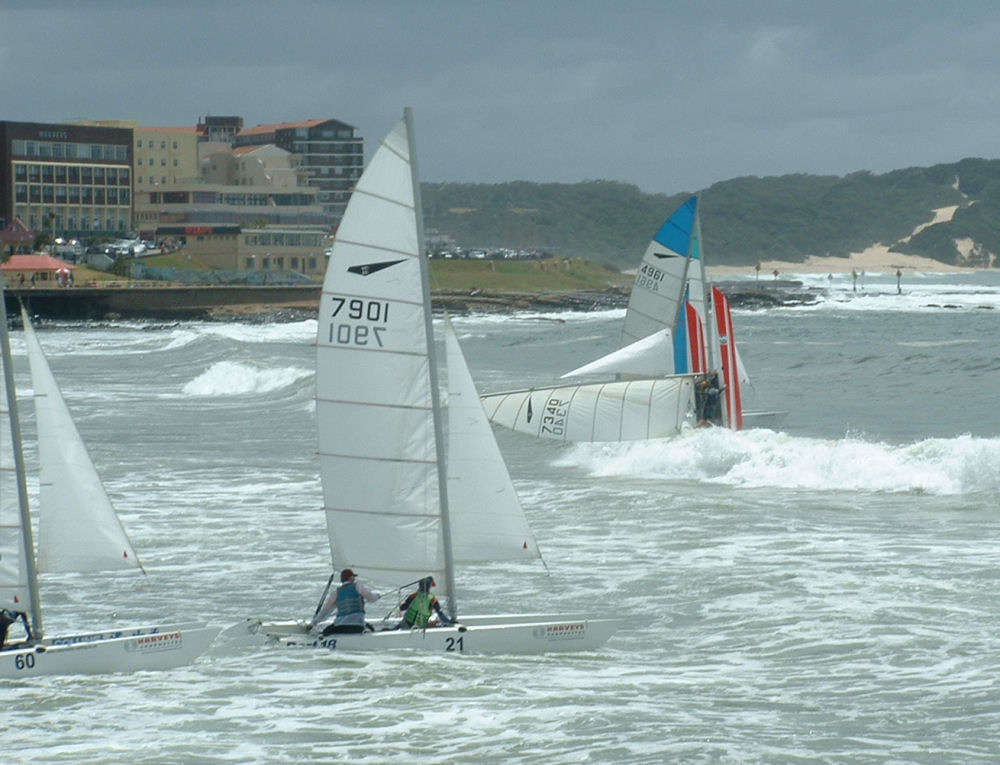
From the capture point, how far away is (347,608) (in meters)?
13.7

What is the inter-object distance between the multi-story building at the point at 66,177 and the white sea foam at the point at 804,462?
358 feet

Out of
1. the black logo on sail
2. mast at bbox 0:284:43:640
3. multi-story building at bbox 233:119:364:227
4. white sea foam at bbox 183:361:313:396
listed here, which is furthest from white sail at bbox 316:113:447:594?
multi-story building at bbox 233:119:364:227

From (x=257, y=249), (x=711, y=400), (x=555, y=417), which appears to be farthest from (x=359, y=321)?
(x=257, y=249)

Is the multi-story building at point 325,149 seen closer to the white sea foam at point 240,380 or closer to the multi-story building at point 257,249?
the multi-story building at point 257,249

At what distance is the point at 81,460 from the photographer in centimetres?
1338

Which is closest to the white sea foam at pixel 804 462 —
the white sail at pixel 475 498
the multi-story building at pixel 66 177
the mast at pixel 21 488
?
the white sail at pixel 475 498

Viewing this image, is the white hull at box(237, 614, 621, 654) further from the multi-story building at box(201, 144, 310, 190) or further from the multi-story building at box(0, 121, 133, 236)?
the multi-story building at box(201, 144, 310, 190)

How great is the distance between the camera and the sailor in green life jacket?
13680 millimetres

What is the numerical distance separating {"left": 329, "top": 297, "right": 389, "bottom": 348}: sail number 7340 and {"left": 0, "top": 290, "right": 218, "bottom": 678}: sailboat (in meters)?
2.34

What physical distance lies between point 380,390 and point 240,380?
3505 cm

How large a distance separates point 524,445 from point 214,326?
59729 mm

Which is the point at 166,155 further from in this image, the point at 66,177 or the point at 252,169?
the point at 66,177

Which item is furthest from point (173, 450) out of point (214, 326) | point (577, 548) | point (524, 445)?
point (214, 326)

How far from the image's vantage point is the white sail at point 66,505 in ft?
43.2
